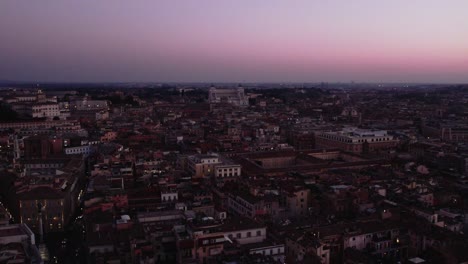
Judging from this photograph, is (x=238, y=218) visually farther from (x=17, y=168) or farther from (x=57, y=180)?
(x=17, y=168)

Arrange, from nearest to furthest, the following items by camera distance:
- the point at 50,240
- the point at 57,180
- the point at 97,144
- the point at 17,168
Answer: the point at 50,240 < the point at 57,180 < the point at 17,168 < the point at 97,144

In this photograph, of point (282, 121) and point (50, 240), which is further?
point (282, 121)

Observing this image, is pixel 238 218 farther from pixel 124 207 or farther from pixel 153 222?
pixel 124 207

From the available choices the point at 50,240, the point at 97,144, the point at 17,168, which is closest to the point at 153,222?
the point at 50,240

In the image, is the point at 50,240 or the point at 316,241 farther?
the point at 50,240

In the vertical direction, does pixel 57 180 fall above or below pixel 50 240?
above

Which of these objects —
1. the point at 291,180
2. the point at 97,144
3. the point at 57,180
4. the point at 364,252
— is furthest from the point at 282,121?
the point at 364,252

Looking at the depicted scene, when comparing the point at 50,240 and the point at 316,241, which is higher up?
the point at 316,241

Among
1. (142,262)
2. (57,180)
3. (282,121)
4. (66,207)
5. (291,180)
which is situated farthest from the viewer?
(282,121)

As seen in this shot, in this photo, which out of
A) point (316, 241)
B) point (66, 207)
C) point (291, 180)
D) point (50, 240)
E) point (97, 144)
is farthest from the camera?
point (97, 144)
